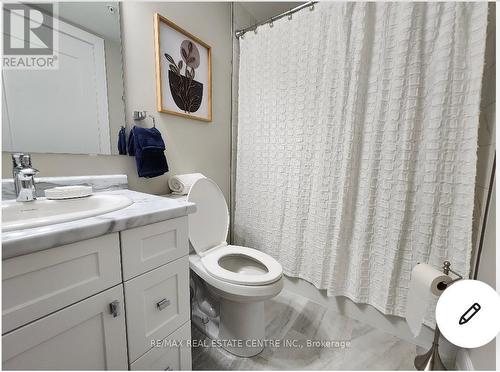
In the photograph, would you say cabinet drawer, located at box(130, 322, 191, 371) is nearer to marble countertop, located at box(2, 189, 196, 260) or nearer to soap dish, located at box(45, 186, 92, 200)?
marble countertop, located at box(2, 189, 196, 260)

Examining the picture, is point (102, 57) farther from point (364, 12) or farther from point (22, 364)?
point (364, 12)

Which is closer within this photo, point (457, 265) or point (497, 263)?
point (497, 263)

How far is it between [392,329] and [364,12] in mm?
1734

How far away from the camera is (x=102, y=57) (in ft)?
3.44

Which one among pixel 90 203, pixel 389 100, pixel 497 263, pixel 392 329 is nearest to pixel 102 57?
pixel 90 203

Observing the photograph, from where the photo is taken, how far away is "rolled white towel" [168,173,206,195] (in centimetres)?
133

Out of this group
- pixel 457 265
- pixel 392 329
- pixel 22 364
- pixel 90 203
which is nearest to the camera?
pixel 22 364

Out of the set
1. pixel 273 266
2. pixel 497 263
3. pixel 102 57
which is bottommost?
pixel 273 266

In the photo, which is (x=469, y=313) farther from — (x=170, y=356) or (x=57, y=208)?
(x=57, y=208)

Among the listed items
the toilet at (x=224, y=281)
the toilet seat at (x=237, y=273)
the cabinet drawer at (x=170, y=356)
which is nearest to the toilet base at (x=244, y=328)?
the toilet at (x=224, y=281)

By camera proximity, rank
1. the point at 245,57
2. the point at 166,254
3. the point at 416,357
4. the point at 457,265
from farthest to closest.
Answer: the point at 245,57, the point at 416,357, the point at 457,265, the point at 166,254

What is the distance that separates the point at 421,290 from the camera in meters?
0.96

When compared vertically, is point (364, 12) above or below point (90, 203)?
above

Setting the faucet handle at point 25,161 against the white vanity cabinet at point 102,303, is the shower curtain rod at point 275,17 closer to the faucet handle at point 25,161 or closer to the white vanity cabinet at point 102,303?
the white vanity cabinet at point 102,303
